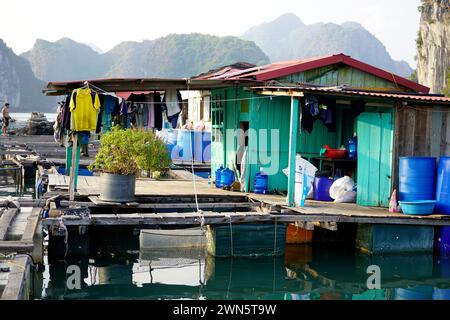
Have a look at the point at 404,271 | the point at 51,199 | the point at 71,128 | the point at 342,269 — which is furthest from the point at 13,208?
the point at 404,271

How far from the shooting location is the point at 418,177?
42.6 feet

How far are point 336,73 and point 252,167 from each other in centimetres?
333

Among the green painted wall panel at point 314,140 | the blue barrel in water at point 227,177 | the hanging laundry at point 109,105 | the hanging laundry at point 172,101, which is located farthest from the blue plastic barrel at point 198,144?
the hanging laundry at point 109,105

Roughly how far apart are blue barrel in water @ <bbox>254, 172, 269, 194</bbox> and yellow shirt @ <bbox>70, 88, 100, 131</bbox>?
13.5 ft

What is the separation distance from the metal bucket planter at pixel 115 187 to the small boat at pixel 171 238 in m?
0.89

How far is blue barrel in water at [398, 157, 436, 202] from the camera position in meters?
13.0

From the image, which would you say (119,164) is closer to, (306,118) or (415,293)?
(306,118)

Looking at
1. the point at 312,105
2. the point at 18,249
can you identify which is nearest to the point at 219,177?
the point at 312,105

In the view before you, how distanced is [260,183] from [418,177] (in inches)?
148

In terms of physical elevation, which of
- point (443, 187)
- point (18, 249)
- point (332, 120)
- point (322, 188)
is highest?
point (332, 120)

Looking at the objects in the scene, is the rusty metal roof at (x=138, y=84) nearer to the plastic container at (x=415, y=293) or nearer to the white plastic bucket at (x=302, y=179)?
the white plastic bucket at (x=302, y=179)

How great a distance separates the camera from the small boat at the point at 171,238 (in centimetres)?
1270
